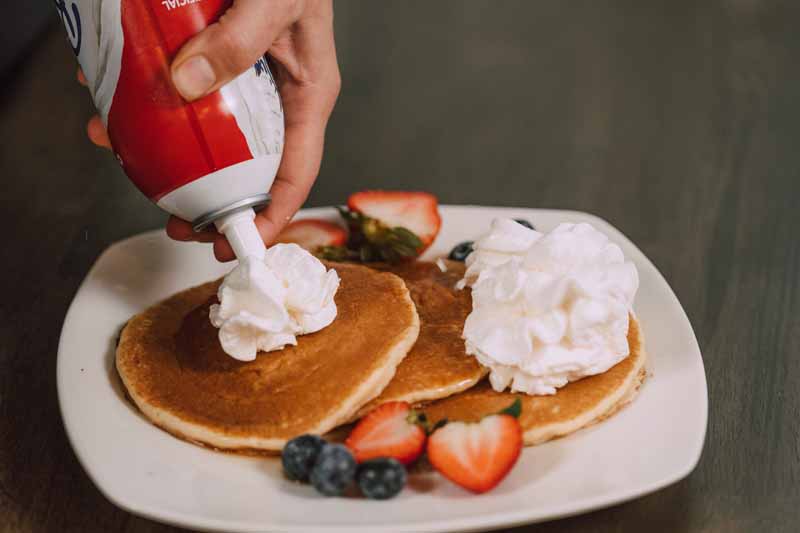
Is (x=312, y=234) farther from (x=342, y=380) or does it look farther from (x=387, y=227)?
(x=342, y=380)

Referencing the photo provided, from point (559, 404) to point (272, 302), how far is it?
0.48 metres

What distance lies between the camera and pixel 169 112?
137cm

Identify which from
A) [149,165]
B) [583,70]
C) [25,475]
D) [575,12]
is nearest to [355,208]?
[149,165]

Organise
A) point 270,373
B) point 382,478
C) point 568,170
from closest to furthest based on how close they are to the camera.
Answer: point 382,478 < point 270,373 < point 568,170

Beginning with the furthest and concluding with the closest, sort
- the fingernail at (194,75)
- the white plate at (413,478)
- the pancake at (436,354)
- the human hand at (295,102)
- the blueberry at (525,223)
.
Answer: the blueberry at (525,223), the human hand at (295,102), the pancake at (436,354), the fingernail at (194,75), the white plate at (413,478)

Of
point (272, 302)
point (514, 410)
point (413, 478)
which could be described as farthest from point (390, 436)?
point (272, 302)

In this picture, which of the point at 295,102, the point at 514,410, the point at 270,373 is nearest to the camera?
the point at 514,410

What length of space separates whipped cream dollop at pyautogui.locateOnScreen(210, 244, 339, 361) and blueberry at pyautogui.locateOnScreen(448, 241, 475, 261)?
1.41ft

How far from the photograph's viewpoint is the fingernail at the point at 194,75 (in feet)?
4.35

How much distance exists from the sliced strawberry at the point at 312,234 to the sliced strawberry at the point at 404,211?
0.07 meters

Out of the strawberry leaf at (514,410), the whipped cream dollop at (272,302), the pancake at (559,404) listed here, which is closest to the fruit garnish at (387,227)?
the whipped cream dollop at (272,302)

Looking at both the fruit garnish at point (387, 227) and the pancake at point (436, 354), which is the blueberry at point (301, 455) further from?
the fruit garnish at point (387, 227)

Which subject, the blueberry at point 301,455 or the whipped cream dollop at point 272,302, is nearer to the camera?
the blueberry at point 301,455

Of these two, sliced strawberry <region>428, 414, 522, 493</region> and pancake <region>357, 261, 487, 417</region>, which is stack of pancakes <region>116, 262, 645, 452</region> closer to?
pancake <region>357, 261, 487, 417</region>
